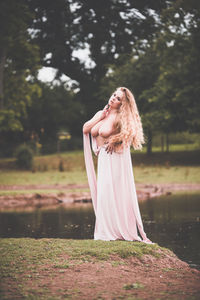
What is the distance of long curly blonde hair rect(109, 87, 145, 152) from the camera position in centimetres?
655

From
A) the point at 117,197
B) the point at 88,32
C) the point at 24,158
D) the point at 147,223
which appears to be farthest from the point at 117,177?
the point at 24,158

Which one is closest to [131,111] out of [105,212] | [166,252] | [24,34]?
[105,212]

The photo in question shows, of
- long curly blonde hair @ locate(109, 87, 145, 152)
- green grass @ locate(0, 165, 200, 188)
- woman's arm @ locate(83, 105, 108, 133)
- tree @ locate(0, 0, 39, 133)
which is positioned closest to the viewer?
long curly blonde hair @ locate(109, 87, 145, 152)

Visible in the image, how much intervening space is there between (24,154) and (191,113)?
10202 millimetres

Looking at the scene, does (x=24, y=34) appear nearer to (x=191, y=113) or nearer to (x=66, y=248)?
(x=191, y=113)

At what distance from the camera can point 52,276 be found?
4.98 meters

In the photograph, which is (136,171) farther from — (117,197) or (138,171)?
(117,197)

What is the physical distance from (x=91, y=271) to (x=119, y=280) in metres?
0.45

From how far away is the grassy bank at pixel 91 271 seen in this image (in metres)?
4.38

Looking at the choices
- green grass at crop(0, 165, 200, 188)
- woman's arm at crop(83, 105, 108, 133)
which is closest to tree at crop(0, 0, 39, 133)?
green grass at crop(0, 165, 200, 188)

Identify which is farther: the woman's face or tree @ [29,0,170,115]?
tree @ [29,0,170,115]

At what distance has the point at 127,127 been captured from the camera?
657 centimetres

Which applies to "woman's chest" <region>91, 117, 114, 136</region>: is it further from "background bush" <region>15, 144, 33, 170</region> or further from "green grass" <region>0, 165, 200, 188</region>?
"background bush" <region>15, 144, 33, 170</region>

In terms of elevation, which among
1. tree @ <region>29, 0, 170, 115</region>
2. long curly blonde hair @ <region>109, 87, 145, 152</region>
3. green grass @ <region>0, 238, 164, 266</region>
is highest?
tree @ <region>29, 0, 170, 115</region>
